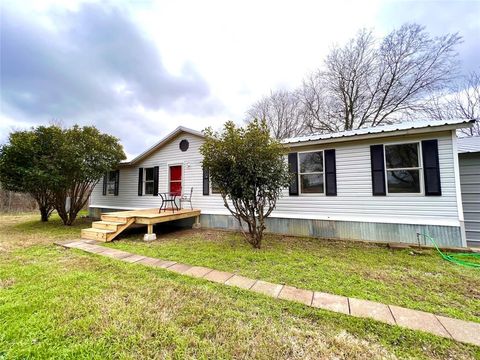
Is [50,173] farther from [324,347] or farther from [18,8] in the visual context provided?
[324,347]

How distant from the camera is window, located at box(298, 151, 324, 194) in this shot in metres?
6.26

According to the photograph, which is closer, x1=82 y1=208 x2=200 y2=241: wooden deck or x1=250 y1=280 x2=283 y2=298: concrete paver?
x1=250 y1=280 x2=283 y2=298: concrete paver

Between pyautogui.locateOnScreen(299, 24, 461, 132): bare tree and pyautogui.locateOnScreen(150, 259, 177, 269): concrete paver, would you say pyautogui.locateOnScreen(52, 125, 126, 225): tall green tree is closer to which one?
pyautogui.locateOnScreen(150, 259, 177, 269): concrete paver

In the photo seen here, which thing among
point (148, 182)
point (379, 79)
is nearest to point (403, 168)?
point (148, 182)

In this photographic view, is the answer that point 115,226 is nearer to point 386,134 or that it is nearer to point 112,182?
point 112,182

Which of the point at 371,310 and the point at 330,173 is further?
the point at 330,173

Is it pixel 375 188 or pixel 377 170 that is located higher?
pixel 377 170

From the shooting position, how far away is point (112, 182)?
1080 centimetres

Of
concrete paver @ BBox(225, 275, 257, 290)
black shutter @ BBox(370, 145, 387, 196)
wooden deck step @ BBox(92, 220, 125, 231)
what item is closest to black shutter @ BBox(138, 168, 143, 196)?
wooden deck step @ BBox(92, 220, 125, 231)

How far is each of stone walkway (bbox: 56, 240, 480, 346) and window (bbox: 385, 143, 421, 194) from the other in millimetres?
3877

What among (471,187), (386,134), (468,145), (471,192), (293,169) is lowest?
(471,192)

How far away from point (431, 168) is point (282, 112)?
14.7m

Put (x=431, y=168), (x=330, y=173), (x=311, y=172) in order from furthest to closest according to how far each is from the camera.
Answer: (x=311, y=172)
(x=330, y=173)
(x=431, y=168)

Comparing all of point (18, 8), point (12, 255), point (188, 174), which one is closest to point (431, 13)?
point (188, 174)
